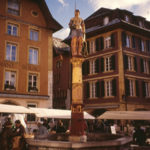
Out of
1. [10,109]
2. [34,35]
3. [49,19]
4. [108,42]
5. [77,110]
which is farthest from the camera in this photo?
[108,42]

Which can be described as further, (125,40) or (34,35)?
(125,40)

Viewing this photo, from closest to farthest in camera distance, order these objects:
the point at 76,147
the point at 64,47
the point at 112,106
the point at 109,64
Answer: the point at 76,147, the point at 112,106, the point at 109,64, the point at 64,47

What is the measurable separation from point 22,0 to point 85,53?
1529 cm

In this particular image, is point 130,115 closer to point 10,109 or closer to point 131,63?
point 10,109

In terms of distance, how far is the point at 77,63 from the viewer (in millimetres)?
9375

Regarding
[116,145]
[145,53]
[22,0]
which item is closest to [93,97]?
[145,53]

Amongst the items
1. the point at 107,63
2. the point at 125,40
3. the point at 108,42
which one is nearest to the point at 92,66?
the point at 107,63

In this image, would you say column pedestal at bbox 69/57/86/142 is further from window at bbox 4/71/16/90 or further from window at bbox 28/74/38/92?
window at bbox 28/74/38/92

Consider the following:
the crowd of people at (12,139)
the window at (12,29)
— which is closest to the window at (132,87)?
the window at (12,29)

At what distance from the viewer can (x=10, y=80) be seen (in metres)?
20.7

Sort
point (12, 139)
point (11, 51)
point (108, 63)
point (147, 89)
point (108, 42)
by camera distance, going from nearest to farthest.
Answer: point (12, 139) < point (11, 51) < point (108, 63) < point (108, 42) < point (147, 89)

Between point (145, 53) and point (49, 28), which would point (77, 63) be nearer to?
point (49, 28)

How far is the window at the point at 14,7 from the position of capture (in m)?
22.0

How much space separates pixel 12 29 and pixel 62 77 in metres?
13.1
